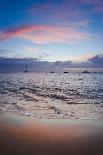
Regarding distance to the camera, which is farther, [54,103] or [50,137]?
[54,103]

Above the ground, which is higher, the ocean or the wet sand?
the wet sand

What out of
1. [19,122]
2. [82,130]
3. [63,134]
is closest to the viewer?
[63,134]

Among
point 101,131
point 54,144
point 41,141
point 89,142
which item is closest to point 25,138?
point 41,141

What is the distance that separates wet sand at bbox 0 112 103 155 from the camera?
6.99 metres

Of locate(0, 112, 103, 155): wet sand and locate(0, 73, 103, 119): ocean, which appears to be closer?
locate(0, 112, 103, 155): wet sand

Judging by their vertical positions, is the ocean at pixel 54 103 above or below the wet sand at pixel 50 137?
below

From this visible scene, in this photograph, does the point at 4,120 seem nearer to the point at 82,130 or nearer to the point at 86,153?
the point at 82,130

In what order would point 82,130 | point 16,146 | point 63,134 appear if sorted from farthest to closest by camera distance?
1. point 82,130
2. point 63,134
3. point 16,146

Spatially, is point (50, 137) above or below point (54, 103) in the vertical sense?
above

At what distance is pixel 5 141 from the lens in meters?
7.90

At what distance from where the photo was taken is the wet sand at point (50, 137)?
22.9 feet

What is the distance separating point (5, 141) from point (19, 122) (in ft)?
10.7

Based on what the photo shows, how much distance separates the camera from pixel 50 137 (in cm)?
840

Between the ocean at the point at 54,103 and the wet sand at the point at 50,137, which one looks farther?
the ocean at the point at 54,103
